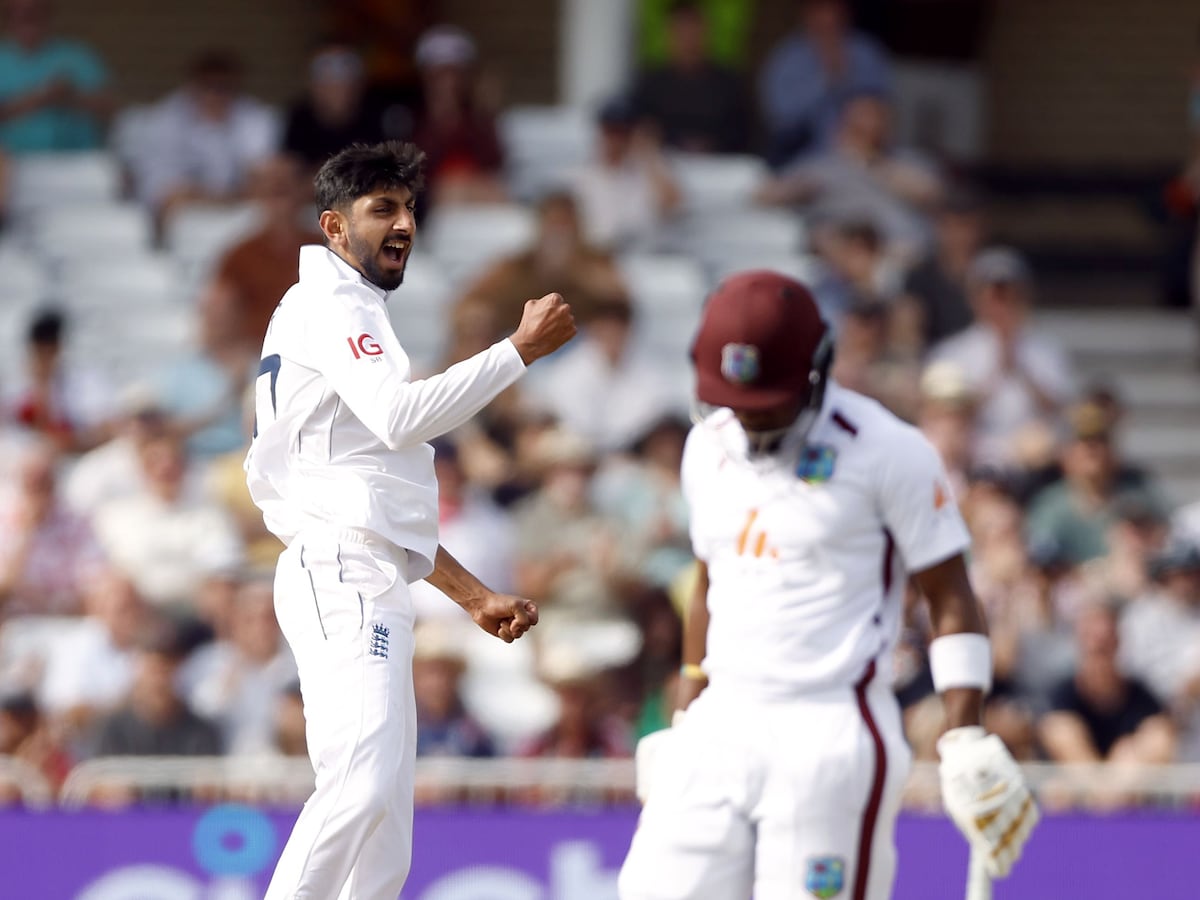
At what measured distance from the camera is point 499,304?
37.9ft

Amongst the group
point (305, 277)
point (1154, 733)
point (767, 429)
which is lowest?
point (1154, 733)

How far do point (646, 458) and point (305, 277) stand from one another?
5733 millimetres

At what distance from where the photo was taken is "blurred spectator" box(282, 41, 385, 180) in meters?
12.5

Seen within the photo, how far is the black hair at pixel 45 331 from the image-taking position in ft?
37.0

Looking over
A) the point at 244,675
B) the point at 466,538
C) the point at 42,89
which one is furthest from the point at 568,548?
the point at 42,89

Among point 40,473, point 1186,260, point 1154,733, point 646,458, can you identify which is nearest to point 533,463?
point 646,458

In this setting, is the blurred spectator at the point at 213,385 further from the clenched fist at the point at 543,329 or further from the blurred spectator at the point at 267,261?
the clenched fist at the point at 543,329

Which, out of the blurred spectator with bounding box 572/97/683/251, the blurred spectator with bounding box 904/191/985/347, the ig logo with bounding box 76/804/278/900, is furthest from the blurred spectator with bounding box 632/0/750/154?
the ig logo with bounding box 76/804/278/900

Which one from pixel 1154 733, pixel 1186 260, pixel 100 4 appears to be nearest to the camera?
pixel 1154 733

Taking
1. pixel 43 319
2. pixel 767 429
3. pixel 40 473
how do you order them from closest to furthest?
1. pixel 767 429
2. pixel 40 473
3. pixel 43 319

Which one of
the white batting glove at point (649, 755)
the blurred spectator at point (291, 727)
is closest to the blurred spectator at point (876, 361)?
the blurred spectator at point (291, 727)

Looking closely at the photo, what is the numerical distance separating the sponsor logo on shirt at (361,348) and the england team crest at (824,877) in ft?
4.78

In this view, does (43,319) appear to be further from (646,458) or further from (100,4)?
(100,4)

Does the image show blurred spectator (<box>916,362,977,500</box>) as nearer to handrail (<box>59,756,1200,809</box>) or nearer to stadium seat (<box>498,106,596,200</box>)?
handrail (<box>59,756,1200,809</box>)
